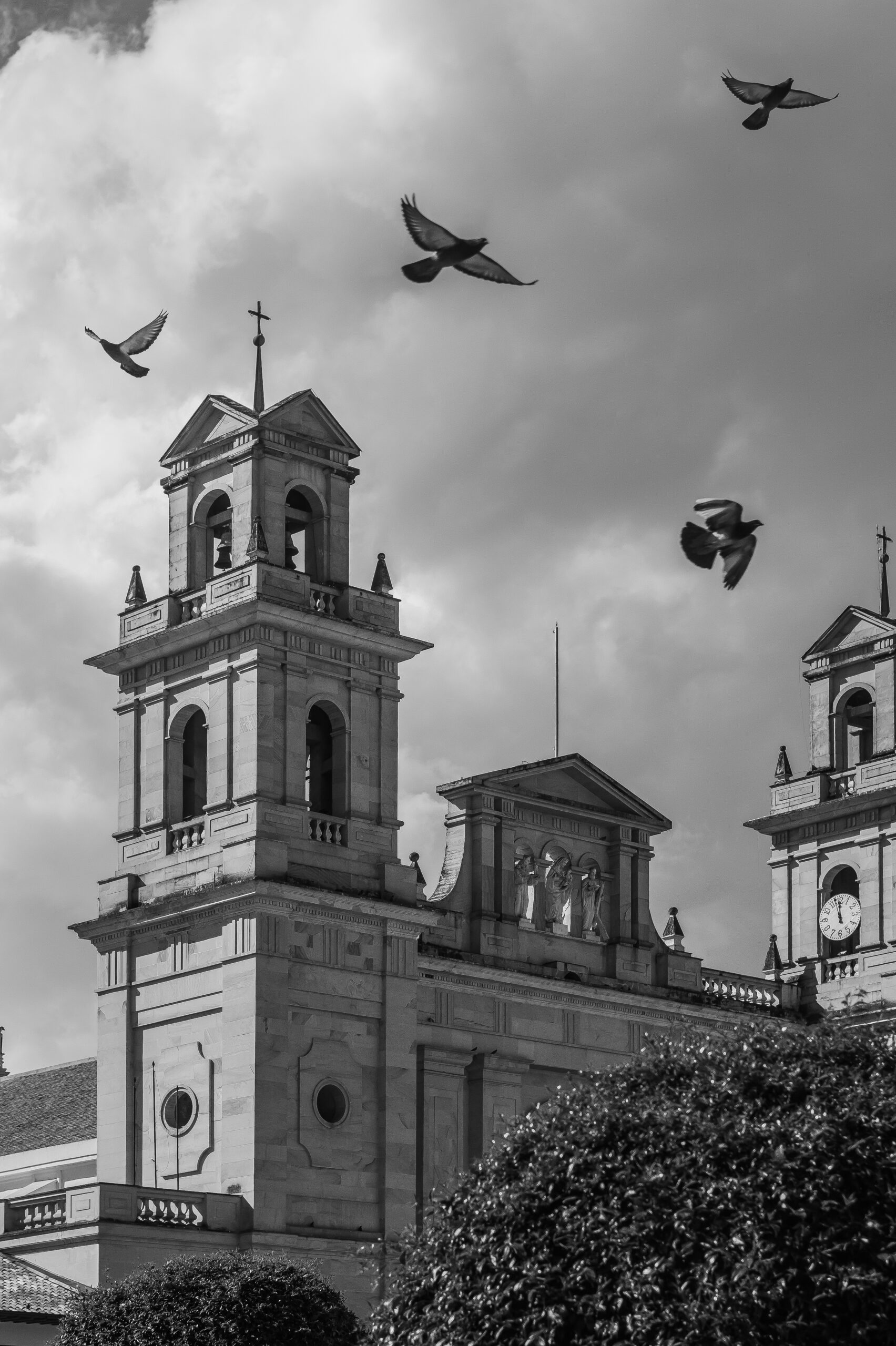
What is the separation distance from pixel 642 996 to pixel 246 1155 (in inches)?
421

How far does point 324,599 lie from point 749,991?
13.5 meters

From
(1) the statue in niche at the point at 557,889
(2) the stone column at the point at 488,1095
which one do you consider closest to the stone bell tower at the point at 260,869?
(2) the stone column at the point at 488,1095

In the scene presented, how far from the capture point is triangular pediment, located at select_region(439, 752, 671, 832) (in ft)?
167

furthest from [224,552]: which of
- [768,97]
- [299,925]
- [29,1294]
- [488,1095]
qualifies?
[768,97]

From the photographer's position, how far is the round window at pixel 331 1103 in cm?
4625

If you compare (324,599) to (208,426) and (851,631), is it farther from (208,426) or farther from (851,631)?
(851,631)

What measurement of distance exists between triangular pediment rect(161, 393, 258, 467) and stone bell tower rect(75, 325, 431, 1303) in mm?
48

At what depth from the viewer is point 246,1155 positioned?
147 ft

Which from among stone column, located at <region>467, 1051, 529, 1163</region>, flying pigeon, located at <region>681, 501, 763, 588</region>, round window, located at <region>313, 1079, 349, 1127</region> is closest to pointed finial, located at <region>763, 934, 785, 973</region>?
stone column, located at <region>467, 1051, 529, 1163</region>

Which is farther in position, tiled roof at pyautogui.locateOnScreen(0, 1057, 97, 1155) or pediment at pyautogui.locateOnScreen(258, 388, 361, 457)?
tiled roof at pyautogui.locateOnScreen(0, 1057, 97, 1155)

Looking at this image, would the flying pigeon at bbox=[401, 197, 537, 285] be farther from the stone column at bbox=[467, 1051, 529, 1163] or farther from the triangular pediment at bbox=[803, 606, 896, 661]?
the triangular pediment at bbox=[803, 606, 896, 661]

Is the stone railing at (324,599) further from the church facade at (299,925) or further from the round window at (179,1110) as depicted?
the round window at (179,1110)

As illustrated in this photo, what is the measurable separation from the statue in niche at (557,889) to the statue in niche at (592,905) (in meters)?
0.42

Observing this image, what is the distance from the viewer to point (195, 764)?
49531mm
